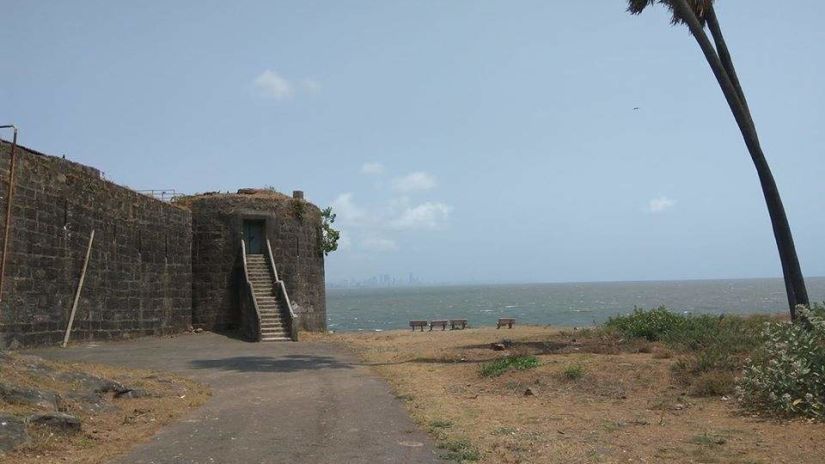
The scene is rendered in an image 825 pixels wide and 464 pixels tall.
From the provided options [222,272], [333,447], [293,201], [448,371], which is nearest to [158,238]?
[222,272]

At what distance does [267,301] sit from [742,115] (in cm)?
1689

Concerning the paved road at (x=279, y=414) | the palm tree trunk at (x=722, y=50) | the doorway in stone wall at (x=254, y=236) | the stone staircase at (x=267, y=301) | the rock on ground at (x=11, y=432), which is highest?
the palm tree trunk at (x=722, y=50)

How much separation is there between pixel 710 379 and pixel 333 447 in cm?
669

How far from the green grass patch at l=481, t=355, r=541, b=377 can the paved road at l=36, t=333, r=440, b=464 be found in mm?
2289

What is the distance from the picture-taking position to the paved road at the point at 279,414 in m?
7.16

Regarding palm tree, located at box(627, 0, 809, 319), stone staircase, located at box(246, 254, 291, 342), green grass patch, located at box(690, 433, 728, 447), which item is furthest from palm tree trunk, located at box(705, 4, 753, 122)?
stone staircase, located at box(246, 254, 291, 342)

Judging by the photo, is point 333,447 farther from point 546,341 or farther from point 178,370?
point 546,341

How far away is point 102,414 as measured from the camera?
28.4 ft

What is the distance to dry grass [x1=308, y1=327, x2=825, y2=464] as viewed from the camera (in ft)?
23.6

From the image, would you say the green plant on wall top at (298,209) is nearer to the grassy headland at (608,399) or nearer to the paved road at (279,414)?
the grassy headland at (608,399)

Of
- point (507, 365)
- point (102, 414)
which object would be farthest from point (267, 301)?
point (102, 414)

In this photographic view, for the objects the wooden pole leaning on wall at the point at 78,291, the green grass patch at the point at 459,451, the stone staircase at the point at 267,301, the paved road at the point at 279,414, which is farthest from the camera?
the stone staircase at the point at 267,301

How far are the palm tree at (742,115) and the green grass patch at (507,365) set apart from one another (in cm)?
625

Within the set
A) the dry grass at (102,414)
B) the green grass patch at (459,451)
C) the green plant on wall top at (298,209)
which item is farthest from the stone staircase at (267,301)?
the green grass patch at (459,451)
